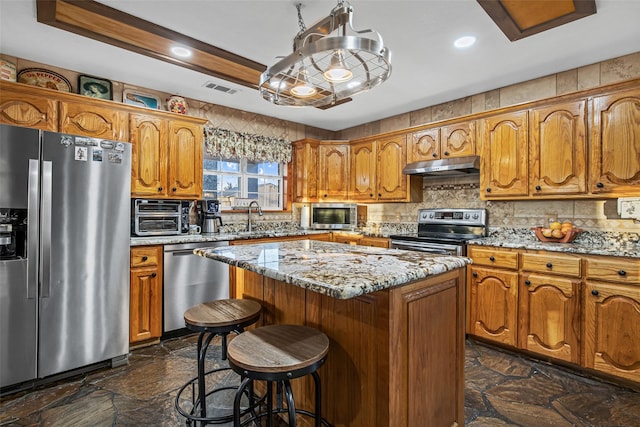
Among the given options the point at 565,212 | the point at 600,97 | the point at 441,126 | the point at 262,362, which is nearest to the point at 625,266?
the point at 565,212

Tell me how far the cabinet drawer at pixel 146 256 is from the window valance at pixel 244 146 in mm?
1527

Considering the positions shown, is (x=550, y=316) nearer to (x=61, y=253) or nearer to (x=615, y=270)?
(x=615, y=270)

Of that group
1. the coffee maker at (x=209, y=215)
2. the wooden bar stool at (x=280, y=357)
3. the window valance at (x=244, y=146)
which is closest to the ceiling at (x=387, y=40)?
the window valance at (x=244, y=146)

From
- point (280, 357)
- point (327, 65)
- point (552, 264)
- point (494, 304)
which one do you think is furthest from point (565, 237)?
point (280, 357)

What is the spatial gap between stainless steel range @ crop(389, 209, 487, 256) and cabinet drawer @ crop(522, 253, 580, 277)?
1.70 feet

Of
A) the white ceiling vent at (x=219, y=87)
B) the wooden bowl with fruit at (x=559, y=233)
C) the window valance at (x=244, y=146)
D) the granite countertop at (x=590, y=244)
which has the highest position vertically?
the white ceiling vent at (x=219, y=87)

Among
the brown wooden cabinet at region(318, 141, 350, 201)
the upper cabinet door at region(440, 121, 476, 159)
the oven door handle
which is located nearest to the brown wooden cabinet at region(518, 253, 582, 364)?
the oven door handle

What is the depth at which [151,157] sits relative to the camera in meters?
3.25

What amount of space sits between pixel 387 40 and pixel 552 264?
217cm

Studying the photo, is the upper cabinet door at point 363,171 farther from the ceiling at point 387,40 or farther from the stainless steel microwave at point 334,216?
the ceiling at point 387,40

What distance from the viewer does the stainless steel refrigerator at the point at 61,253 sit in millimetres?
2148

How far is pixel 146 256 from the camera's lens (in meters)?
2.90

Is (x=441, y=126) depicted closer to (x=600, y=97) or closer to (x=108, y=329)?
(x=600, y=97)

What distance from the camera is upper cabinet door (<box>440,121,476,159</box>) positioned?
11.3 ft
